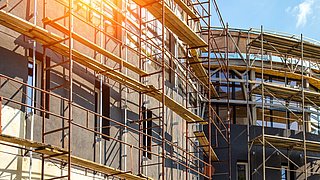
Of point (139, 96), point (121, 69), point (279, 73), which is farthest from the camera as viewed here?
point (279, 73)

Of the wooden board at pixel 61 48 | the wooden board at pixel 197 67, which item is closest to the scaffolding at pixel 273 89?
the wooden board at pixel 197 67

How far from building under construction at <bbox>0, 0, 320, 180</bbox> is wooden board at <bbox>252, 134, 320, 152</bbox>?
6cm

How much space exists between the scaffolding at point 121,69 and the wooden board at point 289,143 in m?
1.90

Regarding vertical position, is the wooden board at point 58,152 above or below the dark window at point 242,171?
below

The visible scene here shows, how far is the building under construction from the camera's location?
1038cm

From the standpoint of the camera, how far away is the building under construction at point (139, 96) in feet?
34.0

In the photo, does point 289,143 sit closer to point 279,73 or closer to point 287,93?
point 287,93

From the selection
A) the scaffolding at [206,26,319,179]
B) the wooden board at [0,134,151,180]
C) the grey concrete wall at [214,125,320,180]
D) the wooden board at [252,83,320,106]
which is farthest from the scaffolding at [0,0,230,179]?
the wooden board at [252,83,320,106]

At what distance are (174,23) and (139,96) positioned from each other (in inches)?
115

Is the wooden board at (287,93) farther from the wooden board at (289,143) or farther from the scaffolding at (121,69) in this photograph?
the scaffolding at (121,69)

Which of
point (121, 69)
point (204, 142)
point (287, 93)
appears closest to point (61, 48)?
point (121, 69)

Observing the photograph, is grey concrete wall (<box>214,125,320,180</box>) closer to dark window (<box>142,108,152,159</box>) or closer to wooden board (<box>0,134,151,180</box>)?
dark window (<box>142,108,152,159</box>)

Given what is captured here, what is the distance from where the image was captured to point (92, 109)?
42.3 ft

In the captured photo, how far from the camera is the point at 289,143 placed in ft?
78.9
